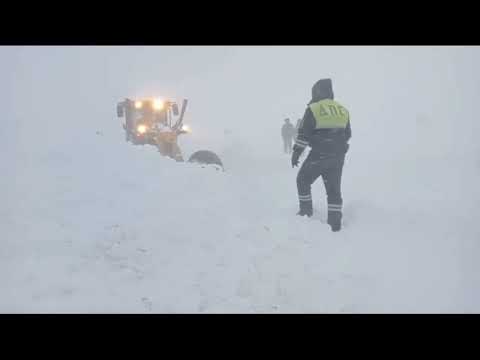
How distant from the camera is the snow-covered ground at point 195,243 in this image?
3979 mm

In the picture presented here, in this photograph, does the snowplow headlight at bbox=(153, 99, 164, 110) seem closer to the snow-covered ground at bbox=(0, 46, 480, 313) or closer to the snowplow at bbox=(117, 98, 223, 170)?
the snowplow at bbox=(117, 98, 223, 170)

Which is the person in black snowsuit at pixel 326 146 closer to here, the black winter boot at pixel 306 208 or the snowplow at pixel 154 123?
the black winter boot at pixel 306 208

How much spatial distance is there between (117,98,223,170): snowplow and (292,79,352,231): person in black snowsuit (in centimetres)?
591

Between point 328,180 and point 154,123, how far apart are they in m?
7.40

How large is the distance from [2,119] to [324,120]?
10.1 meters

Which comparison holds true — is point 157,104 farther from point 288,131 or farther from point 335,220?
point 288,131

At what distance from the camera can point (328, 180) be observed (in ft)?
21.1

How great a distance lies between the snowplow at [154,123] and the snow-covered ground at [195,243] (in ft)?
11.4

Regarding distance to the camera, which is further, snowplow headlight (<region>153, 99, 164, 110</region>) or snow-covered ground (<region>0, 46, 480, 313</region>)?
snowplow headlight (<region>153, 99, 164, 110</region>)

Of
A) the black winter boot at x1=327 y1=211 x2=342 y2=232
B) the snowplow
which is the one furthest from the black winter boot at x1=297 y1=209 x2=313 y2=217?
the snowplow

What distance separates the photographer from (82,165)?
21.0ft

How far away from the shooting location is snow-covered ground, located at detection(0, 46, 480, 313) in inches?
157

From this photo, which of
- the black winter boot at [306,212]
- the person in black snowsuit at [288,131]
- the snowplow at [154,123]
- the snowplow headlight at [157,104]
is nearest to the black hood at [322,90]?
the black winter boot at [306,212]

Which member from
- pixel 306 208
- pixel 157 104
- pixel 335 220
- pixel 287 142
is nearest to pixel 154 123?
pixel 157 104
